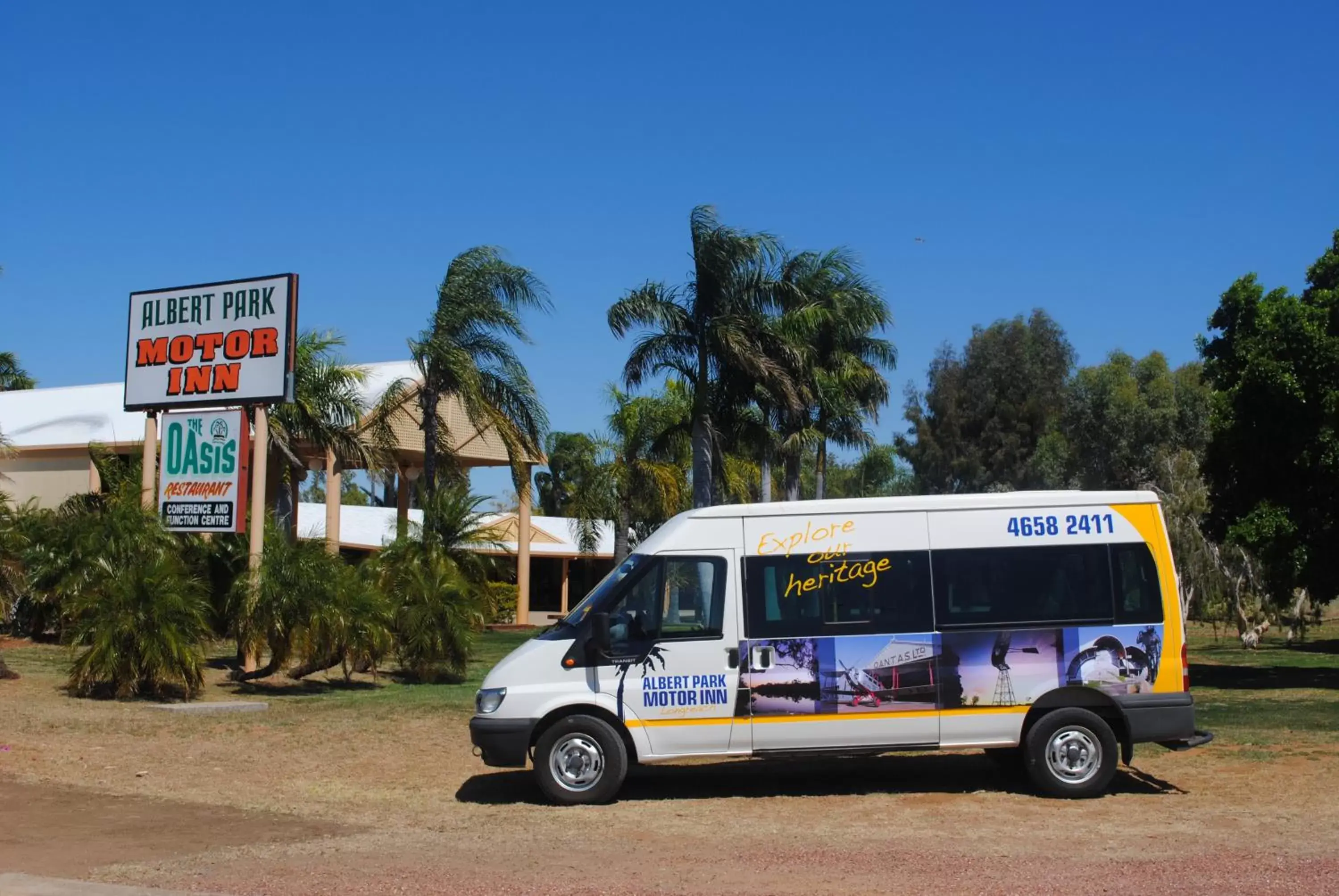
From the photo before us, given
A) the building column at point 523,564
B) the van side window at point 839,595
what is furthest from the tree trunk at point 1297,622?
the van side window at point 839,595

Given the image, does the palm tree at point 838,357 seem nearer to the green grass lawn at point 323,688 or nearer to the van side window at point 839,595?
the green grass lawn at point 323,688

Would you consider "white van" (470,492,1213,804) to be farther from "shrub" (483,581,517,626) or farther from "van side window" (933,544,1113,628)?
"shrub" (483,581,517,626)

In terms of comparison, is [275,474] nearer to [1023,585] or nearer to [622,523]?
[622,523]

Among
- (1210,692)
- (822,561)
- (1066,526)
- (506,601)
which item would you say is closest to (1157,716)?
(1066,526)

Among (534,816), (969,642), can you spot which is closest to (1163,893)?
(969,642)

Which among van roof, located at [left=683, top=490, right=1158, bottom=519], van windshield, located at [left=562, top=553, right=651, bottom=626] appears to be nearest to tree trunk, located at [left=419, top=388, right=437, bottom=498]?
van windshield, located at [left=562, top=553, right=651, bottom=626]

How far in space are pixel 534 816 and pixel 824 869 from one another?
281 centimetres

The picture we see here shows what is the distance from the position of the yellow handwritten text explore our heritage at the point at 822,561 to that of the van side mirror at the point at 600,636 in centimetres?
139

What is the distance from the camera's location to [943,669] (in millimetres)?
10484

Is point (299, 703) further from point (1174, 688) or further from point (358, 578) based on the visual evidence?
point (1174, 688)

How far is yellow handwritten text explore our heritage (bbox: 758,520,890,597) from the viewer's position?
10.6 metres

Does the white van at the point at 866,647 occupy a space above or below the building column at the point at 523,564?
below

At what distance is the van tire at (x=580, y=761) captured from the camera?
33.9 feet

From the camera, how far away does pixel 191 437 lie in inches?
777
